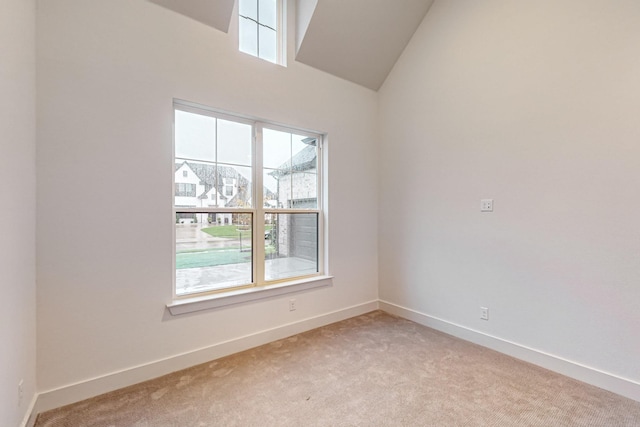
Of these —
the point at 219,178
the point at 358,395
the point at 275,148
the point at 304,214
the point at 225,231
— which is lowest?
the point at 358,395

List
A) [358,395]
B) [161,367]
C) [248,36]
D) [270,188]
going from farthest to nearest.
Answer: [270,188], [248,36], [161,367], [358,395]

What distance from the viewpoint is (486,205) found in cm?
269

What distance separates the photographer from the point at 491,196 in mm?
2660

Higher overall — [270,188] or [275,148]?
[275,148]

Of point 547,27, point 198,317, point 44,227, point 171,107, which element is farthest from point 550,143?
point 44,227

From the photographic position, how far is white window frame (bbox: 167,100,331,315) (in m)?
2.39

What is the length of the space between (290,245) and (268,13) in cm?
235

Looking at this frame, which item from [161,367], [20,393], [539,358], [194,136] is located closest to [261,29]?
[194,136]

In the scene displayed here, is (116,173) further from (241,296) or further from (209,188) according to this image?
(241,296)

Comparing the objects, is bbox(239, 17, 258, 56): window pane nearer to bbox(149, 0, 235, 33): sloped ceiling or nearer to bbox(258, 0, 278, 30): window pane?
bbox(258, 0, 278, 30): window pane

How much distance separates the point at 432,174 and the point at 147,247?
2.76 m

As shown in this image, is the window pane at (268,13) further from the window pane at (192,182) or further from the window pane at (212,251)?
the window pane at (212,251)

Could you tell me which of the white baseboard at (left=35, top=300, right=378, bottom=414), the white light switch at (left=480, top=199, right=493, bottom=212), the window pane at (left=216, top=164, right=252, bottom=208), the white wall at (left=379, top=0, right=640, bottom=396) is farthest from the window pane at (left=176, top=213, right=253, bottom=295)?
the white light switch at (left=480, top=199, right=493, bottom=212)

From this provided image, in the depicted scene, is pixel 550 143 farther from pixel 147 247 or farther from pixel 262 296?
pixel 147 247
